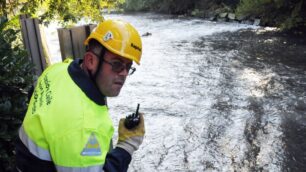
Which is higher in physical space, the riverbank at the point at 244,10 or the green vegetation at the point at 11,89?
the green vegetation at the point at 11,89

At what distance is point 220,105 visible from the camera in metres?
8.08

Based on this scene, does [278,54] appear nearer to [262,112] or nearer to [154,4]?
[262,112]

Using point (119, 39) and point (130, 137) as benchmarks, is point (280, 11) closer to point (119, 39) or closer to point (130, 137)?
point (130, 137)

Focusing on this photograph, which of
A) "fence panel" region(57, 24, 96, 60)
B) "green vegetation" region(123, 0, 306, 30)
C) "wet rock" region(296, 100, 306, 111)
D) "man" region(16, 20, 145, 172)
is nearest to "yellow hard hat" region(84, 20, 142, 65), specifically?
"man" region(16, 20, 145, 172)

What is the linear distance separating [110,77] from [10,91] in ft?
5.80

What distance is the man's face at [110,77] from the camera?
7.18ft

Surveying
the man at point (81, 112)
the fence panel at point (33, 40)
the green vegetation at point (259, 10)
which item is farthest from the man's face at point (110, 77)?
the green vegetation at point (259, 10)

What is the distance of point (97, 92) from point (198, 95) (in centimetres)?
688

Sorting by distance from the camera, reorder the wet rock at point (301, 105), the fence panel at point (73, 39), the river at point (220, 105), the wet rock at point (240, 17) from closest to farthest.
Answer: the fence panel at point (73, 39) < the river at point (220, 105) < the wet rock at point (301, 105) < the wet rock at point (240, 17)

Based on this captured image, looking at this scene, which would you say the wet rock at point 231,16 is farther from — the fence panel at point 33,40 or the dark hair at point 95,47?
the dark hair at point 95,47

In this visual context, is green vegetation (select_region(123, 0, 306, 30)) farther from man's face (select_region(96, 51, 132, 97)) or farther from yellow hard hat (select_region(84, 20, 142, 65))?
man's face (select_region(96, 51, 132, 97))

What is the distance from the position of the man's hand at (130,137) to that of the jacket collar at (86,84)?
A: 0.53 meters

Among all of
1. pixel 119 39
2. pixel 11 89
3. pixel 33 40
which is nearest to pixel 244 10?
pixel 33 40

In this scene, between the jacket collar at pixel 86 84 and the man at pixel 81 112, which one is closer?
the man at pixel 81 112
